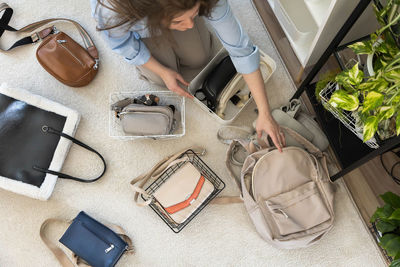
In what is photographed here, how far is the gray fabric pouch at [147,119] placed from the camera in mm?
1341

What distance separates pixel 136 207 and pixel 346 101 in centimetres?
102

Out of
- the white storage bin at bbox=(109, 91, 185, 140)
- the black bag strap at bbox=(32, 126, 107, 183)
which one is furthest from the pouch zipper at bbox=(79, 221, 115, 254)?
the white storage bin at bbox=(109, 91, 185, 140)

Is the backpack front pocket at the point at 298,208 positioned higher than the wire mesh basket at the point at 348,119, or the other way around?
the wire mesh basket at the point at 348,119

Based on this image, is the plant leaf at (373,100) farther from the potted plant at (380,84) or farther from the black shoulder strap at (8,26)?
the black shoulder strap at (8,26)

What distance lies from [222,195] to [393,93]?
0.85 m

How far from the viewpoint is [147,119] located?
134 centimetres

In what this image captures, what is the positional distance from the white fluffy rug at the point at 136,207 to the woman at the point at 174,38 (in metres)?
0.26

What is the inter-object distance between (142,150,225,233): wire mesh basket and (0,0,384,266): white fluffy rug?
35 mm

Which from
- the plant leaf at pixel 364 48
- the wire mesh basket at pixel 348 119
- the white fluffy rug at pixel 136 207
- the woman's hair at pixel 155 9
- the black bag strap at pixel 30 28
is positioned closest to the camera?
the woman's hair at pixel 155 9

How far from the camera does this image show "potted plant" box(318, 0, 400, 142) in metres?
0.77

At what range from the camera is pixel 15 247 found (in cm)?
145

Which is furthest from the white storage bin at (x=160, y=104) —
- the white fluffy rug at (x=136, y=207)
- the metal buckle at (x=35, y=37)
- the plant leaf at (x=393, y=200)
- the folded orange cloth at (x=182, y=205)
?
the plant leaf at (x=393, y=200)

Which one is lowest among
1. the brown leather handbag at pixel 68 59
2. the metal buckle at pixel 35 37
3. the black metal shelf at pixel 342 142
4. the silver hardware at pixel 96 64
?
the black metal shelf at pixel 342 142

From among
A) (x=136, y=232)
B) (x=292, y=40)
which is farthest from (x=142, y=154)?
(x=292, y=40)
